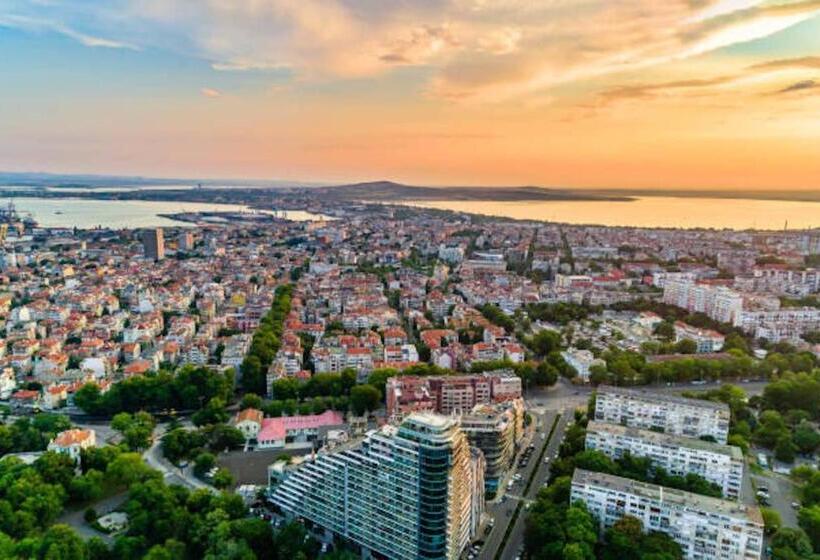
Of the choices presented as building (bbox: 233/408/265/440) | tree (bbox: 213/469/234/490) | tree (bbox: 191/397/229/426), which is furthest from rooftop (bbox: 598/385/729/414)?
tree (bbox: 191/397/229/426)

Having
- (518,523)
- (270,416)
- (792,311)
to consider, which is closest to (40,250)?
(270,416)

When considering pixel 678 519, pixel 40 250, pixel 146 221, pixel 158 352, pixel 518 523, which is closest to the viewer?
pixel 678 519

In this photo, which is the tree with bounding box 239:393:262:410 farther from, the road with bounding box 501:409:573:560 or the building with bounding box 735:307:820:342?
the building with bounding box 735:307:820:342

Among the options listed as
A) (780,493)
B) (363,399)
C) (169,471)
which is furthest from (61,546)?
(780,493)

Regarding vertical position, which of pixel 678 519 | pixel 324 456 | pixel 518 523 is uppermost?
pixel 324 456

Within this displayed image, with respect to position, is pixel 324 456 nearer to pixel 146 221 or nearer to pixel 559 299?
pixel 559 299

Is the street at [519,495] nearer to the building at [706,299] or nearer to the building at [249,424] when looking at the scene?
the building at [249,424]
